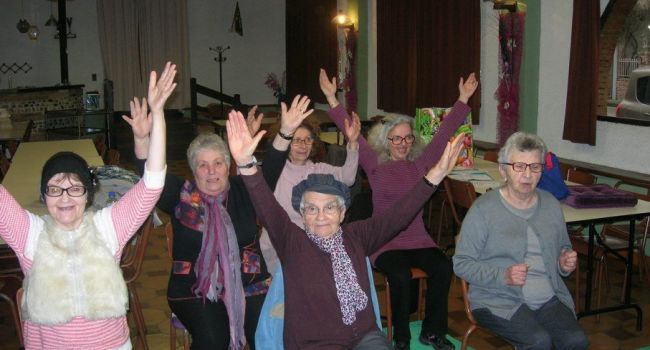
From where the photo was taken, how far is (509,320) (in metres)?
2.89

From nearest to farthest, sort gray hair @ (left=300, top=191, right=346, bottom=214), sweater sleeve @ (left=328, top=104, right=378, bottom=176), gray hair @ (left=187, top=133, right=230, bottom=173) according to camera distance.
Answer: gray hair @ (left=300, top=191, right=346, bottom=214) → gray hair @ (left=187, top=133, right=230, bottom=173) → sweater sleeve @ (left=328, top=104, right=378, bottom=176)

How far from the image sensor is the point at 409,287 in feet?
12.0

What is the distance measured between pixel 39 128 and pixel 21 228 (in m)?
10.8

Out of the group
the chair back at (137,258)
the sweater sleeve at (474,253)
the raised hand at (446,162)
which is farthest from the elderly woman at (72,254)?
the sweater sleeve at (474,253)

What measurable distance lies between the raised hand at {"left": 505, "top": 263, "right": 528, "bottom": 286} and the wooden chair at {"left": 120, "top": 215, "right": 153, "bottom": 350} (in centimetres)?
181

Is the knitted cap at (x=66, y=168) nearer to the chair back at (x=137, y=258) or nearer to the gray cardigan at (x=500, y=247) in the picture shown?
the chair back at (x=137, y=258)

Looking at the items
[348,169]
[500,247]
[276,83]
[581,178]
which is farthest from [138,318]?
[276,83]

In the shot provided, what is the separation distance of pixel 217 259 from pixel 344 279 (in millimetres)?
666

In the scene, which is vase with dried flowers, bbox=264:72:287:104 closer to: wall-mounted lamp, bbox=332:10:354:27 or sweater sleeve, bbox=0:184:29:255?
wall-mounted lamp, bbox=332:10:354:27

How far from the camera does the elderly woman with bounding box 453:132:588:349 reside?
2.89 m

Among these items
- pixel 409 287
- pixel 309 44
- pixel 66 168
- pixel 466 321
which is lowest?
pixel 466 321

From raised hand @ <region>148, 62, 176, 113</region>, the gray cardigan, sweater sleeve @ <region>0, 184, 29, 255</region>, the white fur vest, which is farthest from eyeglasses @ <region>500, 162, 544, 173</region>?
sweater sleeve @ <region>0, 184, 29, 255</region>

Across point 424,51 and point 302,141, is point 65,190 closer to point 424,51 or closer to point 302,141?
point 302,141

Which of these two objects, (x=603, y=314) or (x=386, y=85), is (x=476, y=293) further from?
(x=386, y=85)
